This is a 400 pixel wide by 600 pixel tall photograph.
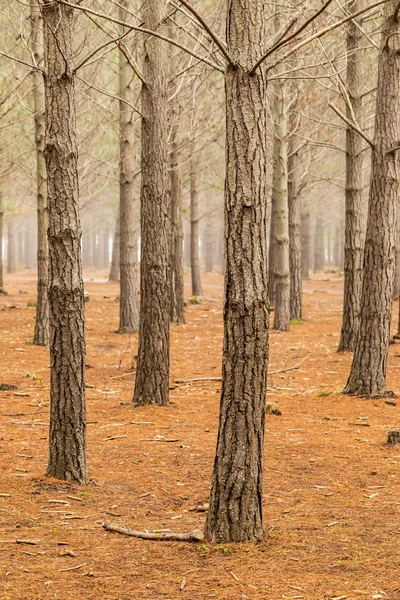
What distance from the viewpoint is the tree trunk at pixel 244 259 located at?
4.20 meters

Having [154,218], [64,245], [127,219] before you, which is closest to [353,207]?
[154,218]

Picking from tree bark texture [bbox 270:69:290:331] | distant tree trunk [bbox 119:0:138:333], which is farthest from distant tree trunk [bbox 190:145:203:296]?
distant tree trunk [bbox 119:0:138:333]

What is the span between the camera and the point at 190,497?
17.7 ft

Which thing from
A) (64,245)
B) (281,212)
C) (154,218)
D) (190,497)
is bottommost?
(190,497)

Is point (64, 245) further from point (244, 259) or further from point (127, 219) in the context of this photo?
point (127, 219)

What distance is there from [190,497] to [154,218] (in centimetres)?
378

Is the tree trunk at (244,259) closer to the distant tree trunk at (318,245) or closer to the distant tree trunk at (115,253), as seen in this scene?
the distant tree trunk at (115,253)

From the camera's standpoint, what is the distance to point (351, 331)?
12.0 metres

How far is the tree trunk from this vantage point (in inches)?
165

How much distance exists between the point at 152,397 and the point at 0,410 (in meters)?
1.76

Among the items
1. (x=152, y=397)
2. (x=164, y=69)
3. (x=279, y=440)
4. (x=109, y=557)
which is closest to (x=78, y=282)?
(x=109, y=557)

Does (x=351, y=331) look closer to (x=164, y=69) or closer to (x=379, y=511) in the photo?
(x=164, y=69)

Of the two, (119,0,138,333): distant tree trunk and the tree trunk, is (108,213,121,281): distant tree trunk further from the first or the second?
the tree trunk

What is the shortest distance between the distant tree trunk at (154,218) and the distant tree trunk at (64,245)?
9.01 ft
